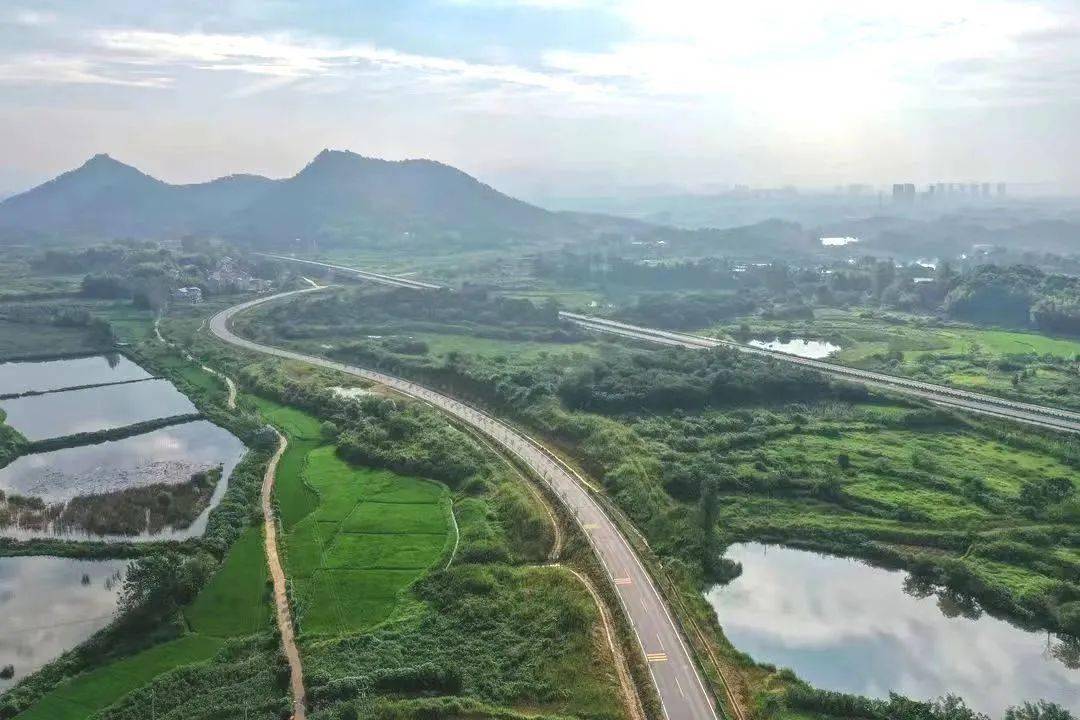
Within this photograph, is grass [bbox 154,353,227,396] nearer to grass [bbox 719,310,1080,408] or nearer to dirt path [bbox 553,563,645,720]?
dirt path [bbox 553,563,645,720]

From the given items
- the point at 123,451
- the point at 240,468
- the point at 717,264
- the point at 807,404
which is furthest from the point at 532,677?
the point at 717,264

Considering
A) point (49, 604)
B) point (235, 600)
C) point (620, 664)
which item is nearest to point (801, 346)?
point (620, 664)

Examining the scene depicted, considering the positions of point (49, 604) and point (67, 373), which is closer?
point (49, 604)

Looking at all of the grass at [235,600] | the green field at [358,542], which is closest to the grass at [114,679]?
the grass at [235,600]

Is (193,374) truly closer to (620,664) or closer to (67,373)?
(67,373)

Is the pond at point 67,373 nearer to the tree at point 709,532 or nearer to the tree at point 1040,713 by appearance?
the tree at point 709,532

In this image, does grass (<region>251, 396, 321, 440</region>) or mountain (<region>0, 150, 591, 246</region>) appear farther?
mountain (<region>0, 150, 591, 246</region>)

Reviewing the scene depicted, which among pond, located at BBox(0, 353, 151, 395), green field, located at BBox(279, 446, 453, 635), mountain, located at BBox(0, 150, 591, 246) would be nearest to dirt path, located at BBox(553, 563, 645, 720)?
green field, located at BBox(279, 446, 453, 635)
